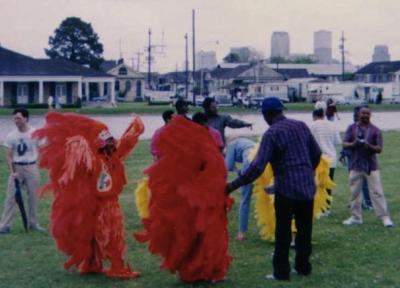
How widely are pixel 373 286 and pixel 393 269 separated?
925 millimetres

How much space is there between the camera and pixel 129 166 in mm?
22188

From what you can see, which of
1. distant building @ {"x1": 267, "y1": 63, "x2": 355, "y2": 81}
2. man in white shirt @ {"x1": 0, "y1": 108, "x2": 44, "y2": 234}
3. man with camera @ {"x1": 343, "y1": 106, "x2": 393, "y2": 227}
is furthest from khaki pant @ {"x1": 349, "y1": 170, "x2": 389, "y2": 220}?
distant building @ {"x1": 267, "y1": 63, "x2": 355, "y2": 81}

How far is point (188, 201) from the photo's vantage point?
28.1 ft

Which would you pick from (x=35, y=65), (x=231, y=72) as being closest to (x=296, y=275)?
(x=35, y=65)

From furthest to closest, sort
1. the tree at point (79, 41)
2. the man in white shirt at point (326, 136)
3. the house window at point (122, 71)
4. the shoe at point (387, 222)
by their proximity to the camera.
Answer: the house window at point (122, 71), the tree at point (79, 41), the man in white shirt at point (326, 136), the shoe at point (387, 222)

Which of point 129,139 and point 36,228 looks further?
Result: point 36,228

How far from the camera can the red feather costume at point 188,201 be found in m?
8.66

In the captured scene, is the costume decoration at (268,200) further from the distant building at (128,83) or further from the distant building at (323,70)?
the distant building at (323,70)

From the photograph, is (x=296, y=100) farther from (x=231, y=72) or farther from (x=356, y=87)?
(x=231, y=72)

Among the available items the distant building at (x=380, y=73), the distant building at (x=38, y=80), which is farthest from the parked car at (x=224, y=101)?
the distant building at (x=380, y=73)

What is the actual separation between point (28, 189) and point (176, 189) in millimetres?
4385

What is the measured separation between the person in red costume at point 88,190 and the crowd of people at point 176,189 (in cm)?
1

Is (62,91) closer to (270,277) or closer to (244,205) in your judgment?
(244,205)

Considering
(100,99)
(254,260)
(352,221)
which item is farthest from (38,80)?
(254,260)
